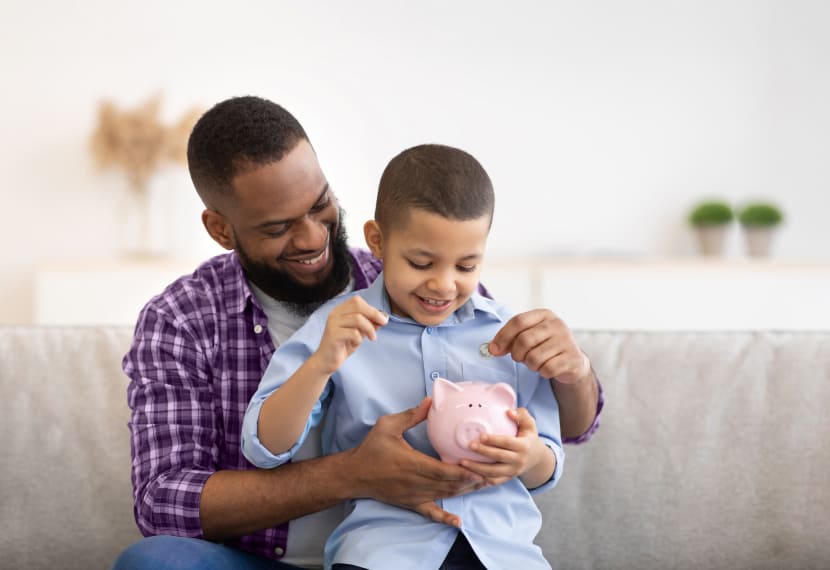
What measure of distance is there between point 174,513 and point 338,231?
2.01 ft

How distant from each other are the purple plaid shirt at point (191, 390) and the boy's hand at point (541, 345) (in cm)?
29

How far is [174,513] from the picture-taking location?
157 centimetres

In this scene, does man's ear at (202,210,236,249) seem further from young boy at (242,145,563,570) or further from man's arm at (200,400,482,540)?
man's arm at (200,400,482,540)

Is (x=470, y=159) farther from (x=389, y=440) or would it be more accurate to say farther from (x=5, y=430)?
(x=5, y=430)

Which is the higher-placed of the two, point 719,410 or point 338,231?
point 338,231

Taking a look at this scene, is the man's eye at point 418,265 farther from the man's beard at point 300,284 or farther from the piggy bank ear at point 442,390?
the man's beard at point 300,284

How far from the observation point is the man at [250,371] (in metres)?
1.45

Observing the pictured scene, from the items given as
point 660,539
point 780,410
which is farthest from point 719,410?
point 660,539

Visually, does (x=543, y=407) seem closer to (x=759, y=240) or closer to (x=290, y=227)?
(x=290, y=227)

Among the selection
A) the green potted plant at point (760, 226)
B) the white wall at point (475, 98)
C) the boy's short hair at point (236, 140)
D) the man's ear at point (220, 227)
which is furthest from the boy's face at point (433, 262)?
the green potted plant at point (760, 226)

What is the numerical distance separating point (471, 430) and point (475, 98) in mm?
3633

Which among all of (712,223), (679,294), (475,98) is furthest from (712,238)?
(475,98)

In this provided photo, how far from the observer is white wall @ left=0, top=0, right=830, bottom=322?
4.71m

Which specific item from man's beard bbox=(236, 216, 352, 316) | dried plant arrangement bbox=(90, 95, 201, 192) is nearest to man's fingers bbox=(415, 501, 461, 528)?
man's beard bbox=(236, 216, 352, 316)
